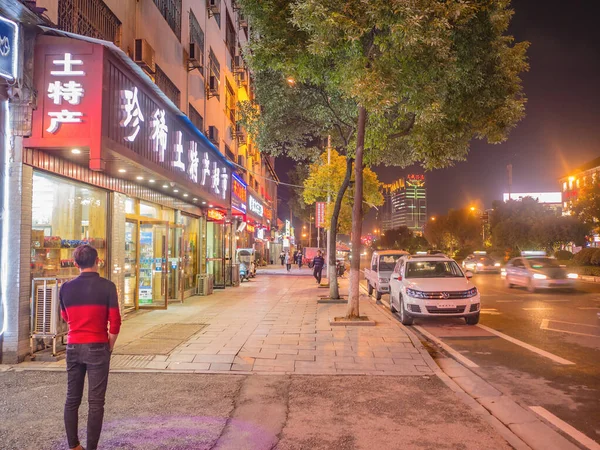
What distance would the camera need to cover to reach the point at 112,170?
1029cm

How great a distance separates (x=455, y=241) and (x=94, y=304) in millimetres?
87915

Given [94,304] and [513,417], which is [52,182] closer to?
[94,304]

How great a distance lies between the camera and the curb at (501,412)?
4719mm

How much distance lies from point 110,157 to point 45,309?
9.19 ft

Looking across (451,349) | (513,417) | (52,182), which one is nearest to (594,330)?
(451,349)

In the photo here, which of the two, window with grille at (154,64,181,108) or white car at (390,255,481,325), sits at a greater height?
window with grille at (154,64,181,108)

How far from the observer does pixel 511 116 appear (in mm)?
12633

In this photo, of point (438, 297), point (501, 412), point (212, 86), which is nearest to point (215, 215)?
point (212, 86)

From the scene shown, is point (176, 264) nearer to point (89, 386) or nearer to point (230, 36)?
point (89, 386)

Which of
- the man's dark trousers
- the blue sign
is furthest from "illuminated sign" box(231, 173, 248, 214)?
the man's dark trousers

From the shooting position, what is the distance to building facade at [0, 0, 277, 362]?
25.4ft

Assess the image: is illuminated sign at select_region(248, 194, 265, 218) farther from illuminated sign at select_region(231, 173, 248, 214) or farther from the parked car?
the parked car

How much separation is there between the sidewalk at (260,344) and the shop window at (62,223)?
70.4 inches

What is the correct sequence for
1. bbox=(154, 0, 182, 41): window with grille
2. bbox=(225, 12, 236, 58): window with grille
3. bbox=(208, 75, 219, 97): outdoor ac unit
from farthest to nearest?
bbox=(225, 12, 236, 58): window with grille, bbox=(208, 75, 219, 97): outdoor ac unit, bbox=(154, 0, 182, 41): window with grille
